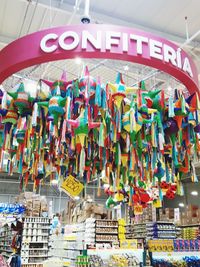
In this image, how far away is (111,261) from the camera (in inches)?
229

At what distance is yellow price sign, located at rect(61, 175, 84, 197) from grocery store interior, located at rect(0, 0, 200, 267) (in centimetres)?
2

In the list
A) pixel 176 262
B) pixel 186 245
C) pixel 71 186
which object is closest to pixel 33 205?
pixel 71 186

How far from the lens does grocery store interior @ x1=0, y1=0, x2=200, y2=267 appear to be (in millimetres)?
2865

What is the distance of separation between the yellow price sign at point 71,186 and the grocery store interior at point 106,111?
0.02 meters

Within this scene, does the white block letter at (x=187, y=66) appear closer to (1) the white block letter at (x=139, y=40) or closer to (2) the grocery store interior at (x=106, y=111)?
(2) the grocery store interior at (x=106, y=111)

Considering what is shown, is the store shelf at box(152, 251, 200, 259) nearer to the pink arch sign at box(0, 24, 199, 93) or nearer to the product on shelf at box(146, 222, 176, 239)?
the product on shelf at box(146, 222, 176, 239)

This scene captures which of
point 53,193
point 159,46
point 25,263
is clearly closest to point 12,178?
point 53,193

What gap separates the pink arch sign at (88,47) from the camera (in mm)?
2764

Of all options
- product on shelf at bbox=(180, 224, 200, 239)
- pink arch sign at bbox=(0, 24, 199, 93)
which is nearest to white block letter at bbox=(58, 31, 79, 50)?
pink arch sign at bbox=(0, 24, 199, 93)

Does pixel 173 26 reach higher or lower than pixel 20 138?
higher

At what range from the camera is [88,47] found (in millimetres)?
2764

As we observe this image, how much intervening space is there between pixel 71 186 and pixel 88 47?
10.7 ft

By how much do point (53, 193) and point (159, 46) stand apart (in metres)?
19.6

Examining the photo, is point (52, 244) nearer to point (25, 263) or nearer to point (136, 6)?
point (25, 263)
